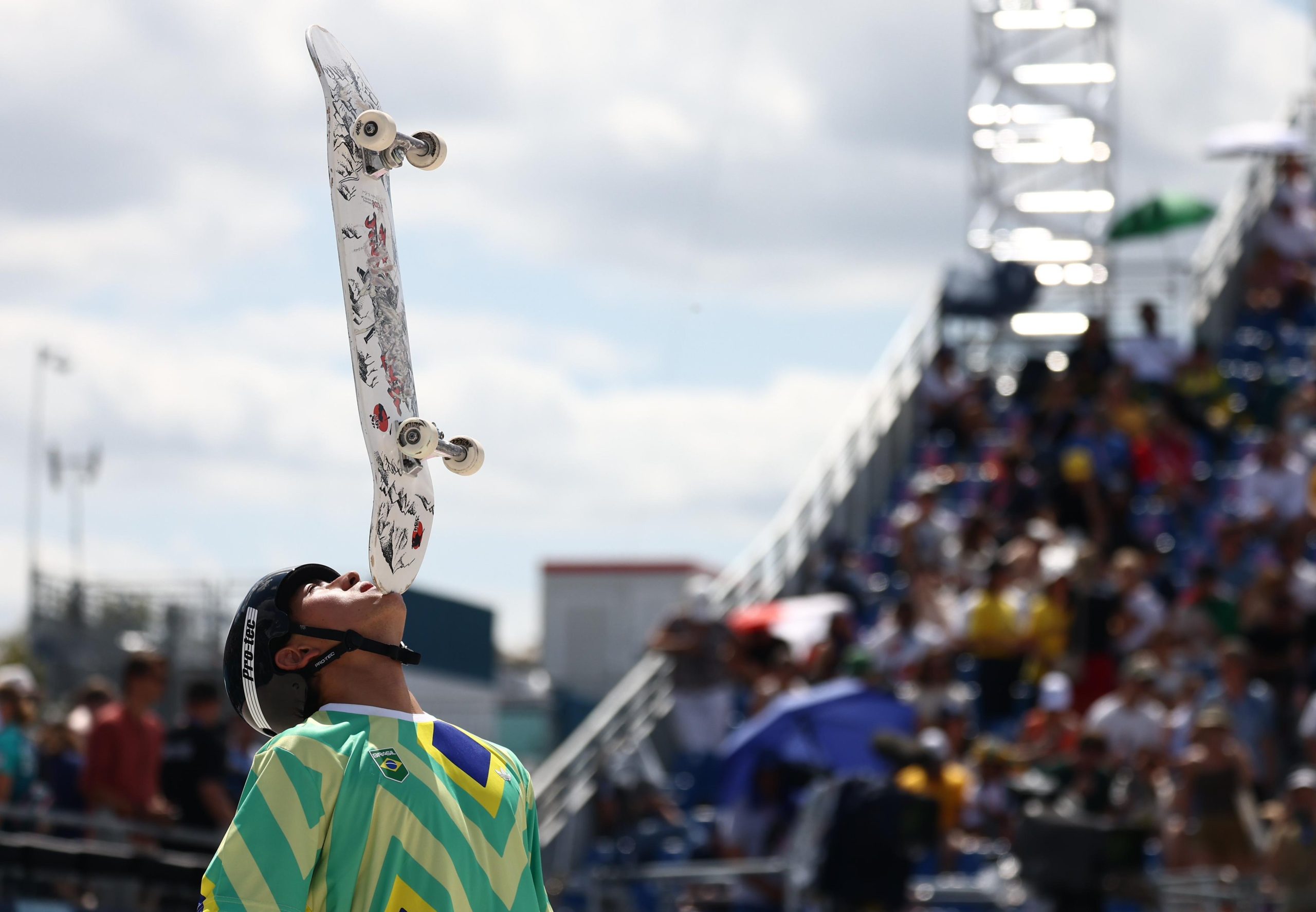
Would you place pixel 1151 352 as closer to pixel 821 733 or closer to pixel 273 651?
pixel 821 733

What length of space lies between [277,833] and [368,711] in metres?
0.26

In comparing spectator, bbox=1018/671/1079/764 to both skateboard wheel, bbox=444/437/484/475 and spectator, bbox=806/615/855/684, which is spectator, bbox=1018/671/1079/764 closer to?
spectator, bbox=806/615/855/684

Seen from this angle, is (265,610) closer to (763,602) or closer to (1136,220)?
(763,602)

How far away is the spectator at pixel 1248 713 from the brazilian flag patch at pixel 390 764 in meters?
8.16

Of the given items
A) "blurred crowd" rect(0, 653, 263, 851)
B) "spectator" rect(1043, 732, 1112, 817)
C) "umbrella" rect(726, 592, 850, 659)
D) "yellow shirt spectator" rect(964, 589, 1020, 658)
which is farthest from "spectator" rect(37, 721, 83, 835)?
"yellow shirt spectator" rect(964, 589, 1020, 658)

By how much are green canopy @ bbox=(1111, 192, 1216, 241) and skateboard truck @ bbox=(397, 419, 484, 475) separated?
648 inches

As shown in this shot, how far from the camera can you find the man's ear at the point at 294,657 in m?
3.01

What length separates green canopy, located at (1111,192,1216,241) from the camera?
1858 centimetres

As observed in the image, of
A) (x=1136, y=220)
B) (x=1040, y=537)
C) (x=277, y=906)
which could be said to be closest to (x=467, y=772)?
(x=277, y=906)

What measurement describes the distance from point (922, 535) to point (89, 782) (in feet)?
24.5

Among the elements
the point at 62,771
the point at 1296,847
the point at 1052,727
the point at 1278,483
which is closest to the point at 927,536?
the point at 1278,483

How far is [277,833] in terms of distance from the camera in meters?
2.79

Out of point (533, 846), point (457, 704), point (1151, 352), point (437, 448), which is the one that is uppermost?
point (437, 448)

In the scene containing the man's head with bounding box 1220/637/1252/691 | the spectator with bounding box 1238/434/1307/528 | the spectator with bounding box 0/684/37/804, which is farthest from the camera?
the spectator with bounding box 1238/434/1307/528
